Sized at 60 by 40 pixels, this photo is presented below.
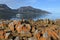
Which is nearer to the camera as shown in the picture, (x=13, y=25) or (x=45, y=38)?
Answer: (x=45, y=38)

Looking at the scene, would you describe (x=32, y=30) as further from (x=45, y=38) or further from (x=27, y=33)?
(x=45, y=38)

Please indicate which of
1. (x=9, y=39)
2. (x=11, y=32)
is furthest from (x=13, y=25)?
(x=9, y=39)

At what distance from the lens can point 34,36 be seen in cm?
1493

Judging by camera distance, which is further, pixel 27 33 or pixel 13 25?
pixel 13 25

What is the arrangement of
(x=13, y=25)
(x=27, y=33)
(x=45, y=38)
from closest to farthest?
(x=45, y=38) < (x=27, y=33) < (x=13, y=25)

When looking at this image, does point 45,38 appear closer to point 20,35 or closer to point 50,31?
point 50,31

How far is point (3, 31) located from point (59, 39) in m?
4.05

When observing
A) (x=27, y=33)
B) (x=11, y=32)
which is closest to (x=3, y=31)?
(x=11, y=32)

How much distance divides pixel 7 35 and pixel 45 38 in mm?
2690

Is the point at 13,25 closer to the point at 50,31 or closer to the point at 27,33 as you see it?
the point at 27,33

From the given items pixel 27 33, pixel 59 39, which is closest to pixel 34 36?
pixel 27 33

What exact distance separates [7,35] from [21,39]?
3.74ft

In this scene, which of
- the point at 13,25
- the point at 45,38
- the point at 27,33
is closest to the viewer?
the point at 45,38

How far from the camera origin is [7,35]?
1513 centimetres
